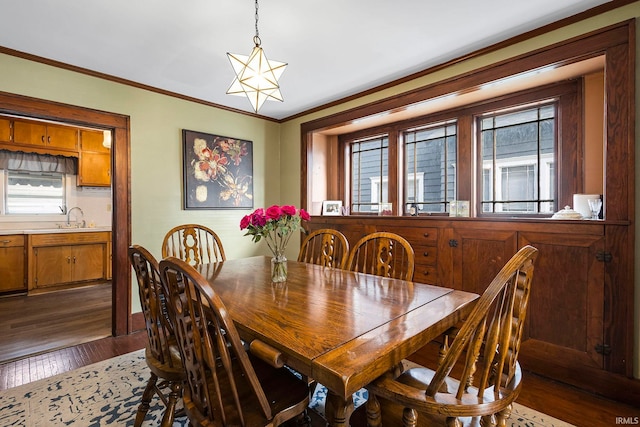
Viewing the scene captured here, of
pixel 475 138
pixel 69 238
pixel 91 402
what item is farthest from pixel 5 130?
pixel 475 138

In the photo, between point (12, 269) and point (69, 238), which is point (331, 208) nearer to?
point (69, 238)

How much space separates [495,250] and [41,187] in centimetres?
618

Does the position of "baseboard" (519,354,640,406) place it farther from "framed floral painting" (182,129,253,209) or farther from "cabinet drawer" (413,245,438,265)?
"framed floral painting" (182,129,253,209)

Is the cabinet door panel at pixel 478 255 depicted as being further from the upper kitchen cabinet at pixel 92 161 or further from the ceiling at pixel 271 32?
the upper kitchen cabinet at pixel 92 161

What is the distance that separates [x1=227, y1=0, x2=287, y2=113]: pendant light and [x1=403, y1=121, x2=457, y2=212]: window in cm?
200

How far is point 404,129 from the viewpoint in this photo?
11.6ft

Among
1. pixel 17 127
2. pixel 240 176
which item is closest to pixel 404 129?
pixel 240 176

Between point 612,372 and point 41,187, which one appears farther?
point 41,187

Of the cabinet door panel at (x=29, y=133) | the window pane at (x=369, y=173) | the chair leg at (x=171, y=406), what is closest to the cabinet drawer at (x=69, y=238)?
the cabinet door panel at (x=29, y=133)

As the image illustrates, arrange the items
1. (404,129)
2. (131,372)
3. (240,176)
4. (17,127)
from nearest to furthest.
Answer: (131,372) < (404,129) < (240,176) < (17,127)

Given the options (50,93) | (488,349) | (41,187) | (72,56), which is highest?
(72,56)

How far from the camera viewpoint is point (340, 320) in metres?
1.21

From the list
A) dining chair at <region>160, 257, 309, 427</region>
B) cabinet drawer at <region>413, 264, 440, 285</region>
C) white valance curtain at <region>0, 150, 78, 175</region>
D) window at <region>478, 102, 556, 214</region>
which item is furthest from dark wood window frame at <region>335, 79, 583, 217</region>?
white valance curtain at <region>0, 150, 78, 175</region>

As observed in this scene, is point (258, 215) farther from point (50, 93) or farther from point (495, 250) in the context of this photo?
point (50, 93)
